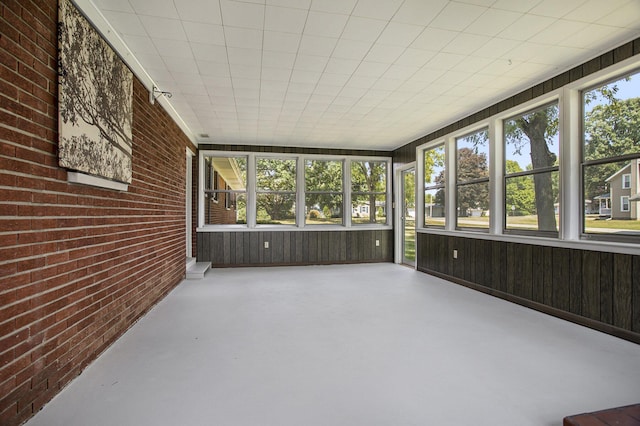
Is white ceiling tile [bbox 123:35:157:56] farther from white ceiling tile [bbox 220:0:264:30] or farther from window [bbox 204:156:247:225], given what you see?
window [bbox 204:156:247:225]

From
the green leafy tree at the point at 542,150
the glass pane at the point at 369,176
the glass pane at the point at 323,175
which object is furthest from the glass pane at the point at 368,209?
the green leafy tree at the point at 542,150

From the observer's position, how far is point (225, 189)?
7.19 meters

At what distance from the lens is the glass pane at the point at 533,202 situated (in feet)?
12.5

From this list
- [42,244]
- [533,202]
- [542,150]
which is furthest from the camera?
[533,202]

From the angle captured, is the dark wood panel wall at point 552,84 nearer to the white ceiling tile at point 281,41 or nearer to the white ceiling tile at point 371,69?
the white ceiling tile at point 371,69

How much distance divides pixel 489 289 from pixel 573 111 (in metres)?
2.48

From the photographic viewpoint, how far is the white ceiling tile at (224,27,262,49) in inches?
109

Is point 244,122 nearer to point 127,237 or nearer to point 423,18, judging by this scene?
point 127,237

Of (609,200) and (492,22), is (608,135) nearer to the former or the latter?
(609,200)

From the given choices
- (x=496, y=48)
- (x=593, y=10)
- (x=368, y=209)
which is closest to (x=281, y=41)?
(x=496, y=48)

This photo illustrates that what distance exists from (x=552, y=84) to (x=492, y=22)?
163cm

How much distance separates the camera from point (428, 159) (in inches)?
255

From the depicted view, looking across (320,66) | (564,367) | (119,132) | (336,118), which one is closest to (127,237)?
(119,132)

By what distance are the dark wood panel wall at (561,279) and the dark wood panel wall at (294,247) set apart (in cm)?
244
